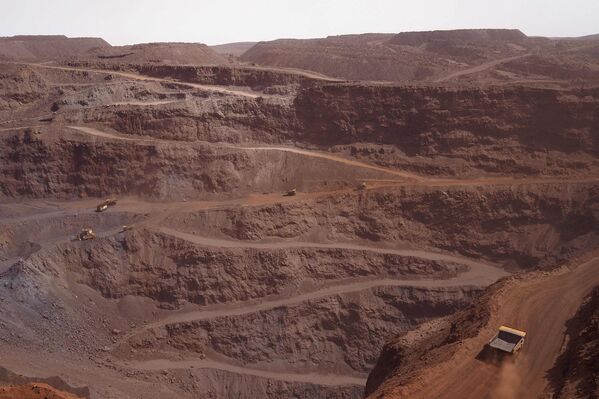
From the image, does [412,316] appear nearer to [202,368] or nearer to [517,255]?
[517,255]

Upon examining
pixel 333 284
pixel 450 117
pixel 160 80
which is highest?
pixel 160 80

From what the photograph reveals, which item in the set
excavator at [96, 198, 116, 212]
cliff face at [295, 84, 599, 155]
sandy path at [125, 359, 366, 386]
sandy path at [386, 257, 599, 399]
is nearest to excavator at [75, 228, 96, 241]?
excavator at [96, 198, 116, 212]

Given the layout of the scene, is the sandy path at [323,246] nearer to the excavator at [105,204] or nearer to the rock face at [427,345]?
the excavator at [105,204]

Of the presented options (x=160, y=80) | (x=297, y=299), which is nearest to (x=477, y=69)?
(x=160, y=80)

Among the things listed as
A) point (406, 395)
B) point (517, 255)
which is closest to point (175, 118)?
point (517, 255)

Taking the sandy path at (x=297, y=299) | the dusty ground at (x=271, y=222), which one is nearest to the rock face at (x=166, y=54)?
the dusty ground at (x=271, y=222)

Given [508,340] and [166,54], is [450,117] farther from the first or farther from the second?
[166,54]

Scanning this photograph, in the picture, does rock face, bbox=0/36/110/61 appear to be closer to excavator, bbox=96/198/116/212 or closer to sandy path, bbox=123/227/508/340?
excavator, bbox=96/198/116/212

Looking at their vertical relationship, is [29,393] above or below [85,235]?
below
